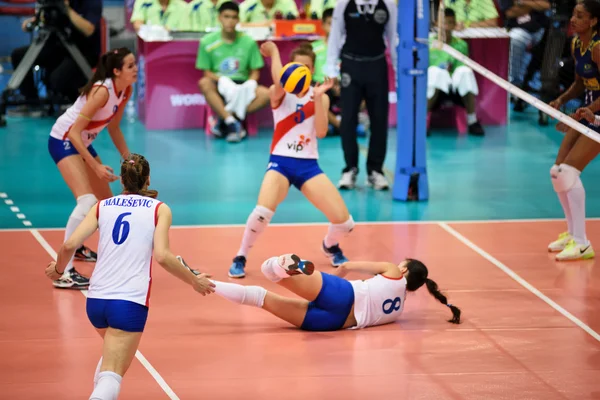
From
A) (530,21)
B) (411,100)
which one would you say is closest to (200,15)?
(530,21)

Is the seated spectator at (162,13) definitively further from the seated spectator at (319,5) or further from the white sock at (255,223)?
the white sock at (255,223)

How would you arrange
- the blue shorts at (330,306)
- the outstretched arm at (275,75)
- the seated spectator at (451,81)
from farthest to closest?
the seated spectator at (451,81)
the outstretched arm at (275,75)
the blue shorts at (330,306)

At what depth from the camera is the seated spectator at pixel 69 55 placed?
53.7ft

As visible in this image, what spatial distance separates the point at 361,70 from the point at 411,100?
3.05ft

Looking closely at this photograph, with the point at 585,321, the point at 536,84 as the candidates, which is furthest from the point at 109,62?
the point at 536,84

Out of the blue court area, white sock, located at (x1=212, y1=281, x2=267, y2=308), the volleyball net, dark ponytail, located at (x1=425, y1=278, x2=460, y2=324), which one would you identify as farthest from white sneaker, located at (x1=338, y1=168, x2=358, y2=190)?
white sock, located at (x1=212, y1=281, x2=267, y2=308)

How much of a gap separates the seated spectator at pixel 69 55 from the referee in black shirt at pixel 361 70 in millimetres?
5536

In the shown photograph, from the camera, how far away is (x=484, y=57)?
1669cm

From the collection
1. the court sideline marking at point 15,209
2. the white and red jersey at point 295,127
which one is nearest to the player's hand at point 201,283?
the white and red jersey at point 295,127

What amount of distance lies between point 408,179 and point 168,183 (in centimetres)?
305

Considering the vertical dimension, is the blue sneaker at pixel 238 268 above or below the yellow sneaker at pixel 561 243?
above

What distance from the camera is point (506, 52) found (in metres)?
16.7

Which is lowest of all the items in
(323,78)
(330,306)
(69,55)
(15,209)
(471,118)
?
(471,118)

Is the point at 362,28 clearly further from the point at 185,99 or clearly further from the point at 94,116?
the point at 185,99
